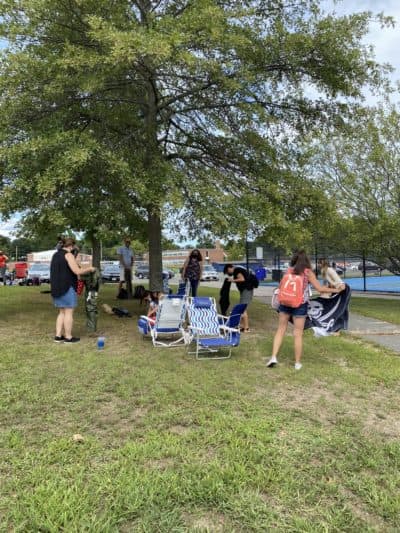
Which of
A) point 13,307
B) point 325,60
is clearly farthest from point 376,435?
point 13,307

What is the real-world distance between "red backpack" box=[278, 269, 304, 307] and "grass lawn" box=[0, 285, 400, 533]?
2.84 ft

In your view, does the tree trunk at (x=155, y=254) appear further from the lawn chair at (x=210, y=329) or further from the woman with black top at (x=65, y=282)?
the woman with black top at (x=65, y=282)

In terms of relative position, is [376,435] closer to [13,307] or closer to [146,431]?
[146,431]

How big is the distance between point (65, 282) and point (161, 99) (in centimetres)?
507

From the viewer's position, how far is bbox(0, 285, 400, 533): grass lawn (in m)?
2.56

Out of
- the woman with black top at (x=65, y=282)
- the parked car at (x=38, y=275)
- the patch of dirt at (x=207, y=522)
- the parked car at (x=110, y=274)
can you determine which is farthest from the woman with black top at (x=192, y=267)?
the parked car at (x=110, y=274)

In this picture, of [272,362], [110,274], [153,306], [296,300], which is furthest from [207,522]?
[110,274]

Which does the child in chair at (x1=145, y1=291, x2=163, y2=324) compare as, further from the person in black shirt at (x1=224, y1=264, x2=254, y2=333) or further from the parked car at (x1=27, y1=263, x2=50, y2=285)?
the parked car at (x1=27, y1=263, x2=50, y2=285)

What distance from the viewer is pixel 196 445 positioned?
3.44 m

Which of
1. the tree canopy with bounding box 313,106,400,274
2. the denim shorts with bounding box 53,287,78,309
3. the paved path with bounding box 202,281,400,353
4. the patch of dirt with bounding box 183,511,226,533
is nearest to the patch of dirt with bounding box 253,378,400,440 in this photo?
the patch of dirt with bounding box 183,511,226,533

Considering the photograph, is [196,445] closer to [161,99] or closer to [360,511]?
[360,511]

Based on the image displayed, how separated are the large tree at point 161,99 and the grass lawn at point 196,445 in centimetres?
313

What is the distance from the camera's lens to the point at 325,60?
9.02 meters

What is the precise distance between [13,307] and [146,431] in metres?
9.38
